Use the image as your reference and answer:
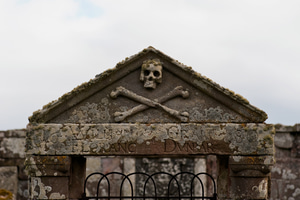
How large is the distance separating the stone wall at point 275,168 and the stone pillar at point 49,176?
4537mm

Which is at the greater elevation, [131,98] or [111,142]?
[131,98]

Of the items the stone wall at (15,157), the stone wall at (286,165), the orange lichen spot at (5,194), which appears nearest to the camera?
the orange lichen spot at (5,194)

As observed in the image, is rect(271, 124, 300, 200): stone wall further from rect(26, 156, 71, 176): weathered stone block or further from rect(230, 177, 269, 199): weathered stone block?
rect(26, 156, 71, 176): weathered stone block

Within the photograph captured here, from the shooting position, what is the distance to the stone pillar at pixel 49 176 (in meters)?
5.30

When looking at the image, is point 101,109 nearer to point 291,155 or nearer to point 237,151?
point 237,151

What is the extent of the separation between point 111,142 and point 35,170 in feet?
2.86

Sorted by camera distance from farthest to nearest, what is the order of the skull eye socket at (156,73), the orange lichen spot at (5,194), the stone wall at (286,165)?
the stone wall at (286,165) < the orange lichen spot at (5,194) < the skull eye socket at (156,73)

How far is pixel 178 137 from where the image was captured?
527cm

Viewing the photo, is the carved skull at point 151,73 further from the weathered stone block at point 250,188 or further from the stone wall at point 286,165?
the stone wall at point 286,165

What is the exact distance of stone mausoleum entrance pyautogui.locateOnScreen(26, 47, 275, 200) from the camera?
527 cm

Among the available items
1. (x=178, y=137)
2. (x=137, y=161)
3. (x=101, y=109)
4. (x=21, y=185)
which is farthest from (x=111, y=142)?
(x=137, y=161)

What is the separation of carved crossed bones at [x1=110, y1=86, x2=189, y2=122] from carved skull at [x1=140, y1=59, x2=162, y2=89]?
0.51 ft

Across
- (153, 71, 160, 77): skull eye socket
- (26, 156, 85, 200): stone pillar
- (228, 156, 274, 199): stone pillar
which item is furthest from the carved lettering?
(26, 156, 85, 200): stone pillar

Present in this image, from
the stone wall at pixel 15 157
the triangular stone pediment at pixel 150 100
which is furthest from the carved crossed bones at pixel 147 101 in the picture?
the stone wall at pixel 15 157
